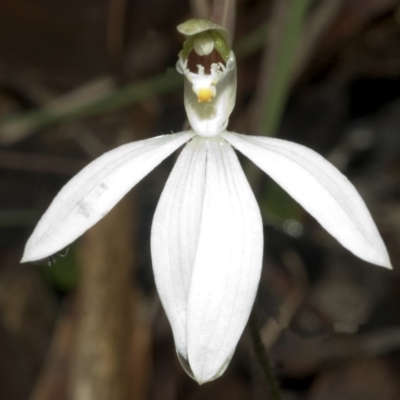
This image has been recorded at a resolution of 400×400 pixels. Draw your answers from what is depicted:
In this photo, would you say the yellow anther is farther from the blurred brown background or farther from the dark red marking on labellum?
the blurred brown background

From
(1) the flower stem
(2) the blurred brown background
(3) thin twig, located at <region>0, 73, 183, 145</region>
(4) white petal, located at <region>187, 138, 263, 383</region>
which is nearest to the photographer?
(4) white petal, located at <region>187, 138, 263, 383</region>

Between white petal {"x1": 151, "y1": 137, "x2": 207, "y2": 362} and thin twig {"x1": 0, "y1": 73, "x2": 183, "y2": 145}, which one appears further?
thin twig {"x1": 0, "y1": 73, "x2": 183, "y2": 145}

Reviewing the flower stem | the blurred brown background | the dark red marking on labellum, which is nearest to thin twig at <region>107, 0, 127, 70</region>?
the blurred brown background

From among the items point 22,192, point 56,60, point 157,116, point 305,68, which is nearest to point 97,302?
point 22,192

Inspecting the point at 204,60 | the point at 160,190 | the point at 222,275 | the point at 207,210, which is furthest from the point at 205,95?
the point at 160,190

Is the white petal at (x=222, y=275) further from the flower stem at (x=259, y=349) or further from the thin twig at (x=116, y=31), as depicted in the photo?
the thin twig at (x=116, y=31)

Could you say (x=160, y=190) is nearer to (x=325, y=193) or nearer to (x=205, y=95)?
(x=205, y=95)

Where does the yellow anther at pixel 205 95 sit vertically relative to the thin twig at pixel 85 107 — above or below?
below

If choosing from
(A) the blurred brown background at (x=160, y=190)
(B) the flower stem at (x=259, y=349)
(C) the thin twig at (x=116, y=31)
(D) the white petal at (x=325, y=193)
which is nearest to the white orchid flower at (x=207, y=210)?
(D) the white petal at (x=325, y=193)
